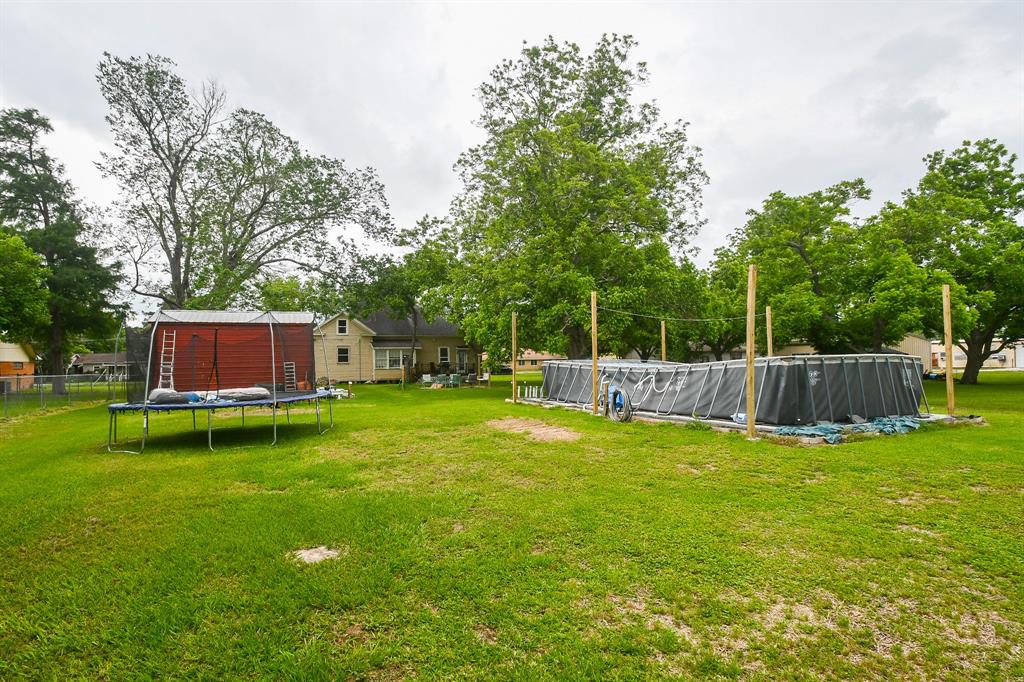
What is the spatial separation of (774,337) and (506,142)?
1564 centimetres

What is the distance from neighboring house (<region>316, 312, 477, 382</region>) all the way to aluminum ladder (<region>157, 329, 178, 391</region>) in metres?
17.5

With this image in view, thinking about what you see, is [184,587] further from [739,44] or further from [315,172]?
[315,172]

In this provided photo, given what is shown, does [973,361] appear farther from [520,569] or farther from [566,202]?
[520,569]

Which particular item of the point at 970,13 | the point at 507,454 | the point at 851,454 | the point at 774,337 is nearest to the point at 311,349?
the point at 507,454

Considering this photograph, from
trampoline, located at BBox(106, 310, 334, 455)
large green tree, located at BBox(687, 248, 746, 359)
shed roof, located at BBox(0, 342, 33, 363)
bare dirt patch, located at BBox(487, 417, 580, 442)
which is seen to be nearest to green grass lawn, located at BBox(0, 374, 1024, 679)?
bare dirt patch, located at BBox(487, 417, 580, 442)

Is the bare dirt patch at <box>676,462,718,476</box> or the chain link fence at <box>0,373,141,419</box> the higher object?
the chain link fence at <box>0,373,141,419</box>

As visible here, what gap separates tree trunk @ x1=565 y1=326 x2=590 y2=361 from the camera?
2200 centimetres

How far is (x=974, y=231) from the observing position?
67.4ft

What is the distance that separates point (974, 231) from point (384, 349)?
32.2m

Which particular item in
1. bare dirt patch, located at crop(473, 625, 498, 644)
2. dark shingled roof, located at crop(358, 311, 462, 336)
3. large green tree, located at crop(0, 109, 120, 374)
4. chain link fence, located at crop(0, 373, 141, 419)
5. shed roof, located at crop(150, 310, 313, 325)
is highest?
large green tree, located at crop(0, 109, 120, 374)

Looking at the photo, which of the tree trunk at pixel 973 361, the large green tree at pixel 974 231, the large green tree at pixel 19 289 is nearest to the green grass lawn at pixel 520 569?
the large green tree at pixel 974 231

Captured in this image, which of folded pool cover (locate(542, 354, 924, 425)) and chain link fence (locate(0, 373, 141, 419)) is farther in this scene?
chain link fence (locate(0, 373, 141, 419))

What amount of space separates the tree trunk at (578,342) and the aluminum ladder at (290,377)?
11.8 meters

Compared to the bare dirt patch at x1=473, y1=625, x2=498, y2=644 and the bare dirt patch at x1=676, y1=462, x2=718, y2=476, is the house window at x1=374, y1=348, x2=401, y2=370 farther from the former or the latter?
the bare dirt patch at x1=473, y1=625, x2=498, y2=644
